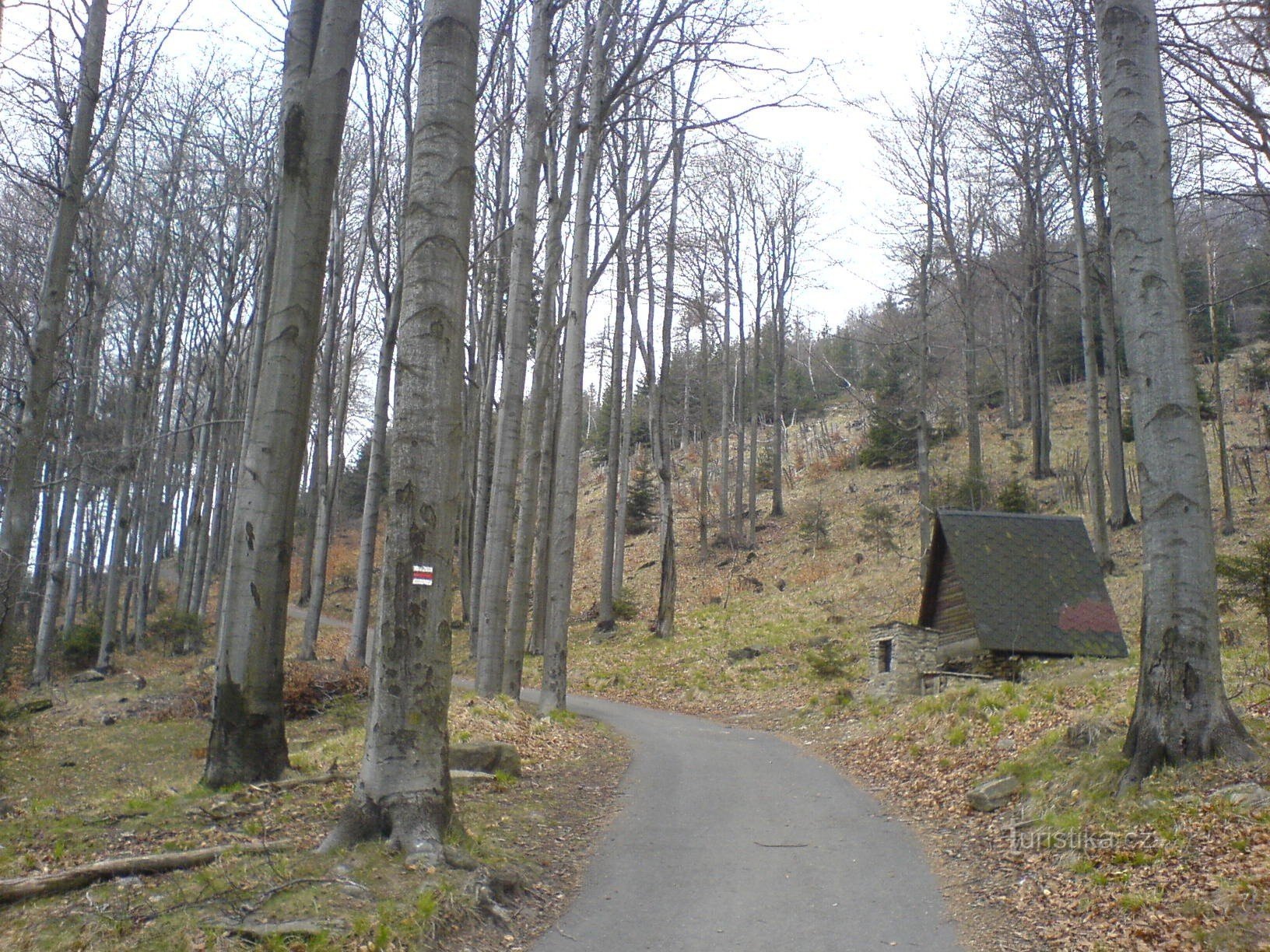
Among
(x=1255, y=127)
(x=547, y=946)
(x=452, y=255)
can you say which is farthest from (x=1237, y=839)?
(x=1255, y=127)

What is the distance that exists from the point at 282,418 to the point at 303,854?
162 inches

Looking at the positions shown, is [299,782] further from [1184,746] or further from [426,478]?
[1184,746]

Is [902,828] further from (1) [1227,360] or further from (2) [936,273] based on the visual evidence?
(1) [1227,360]

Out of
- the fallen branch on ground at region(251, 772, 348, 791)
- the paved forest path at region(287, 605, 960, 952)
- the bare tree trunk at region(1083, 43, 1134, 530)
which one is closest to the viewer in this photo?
the paved forest path at region(287, 605, 960, 952)

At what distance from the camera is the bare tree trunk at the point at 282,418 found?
7.90 meters

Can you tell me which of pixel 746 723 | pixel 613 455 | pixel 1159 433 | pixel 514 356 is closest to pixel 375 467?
pixel 514 356

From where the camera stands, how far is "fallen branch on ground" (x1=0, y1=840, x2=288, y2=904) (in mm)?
4652

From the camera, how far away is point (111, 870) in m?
4.95

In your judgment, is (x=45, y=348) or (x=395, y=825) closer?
(x=395, y=825)

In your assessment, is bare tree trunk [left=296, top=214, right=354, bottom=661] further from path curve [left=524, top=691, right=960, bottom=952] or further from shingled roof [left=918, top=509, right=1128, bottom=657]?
shingled roof [left=918, top=509, right=1128, bottom=657]

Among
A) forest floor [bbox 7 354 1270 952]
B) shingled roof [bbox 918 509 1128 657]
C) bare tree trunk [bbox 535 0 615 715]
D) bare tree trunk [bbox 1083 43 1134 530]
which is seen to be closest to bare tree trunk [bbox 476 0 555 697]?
bare tree trunk [bbox 535 0 615 715]

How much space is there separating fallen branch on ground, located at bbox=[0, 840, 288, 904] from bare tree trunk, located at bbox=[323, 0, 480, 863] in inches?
26.5

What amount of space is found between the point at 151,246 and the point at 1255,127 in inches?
976

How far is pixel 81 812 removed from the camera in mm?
6938
